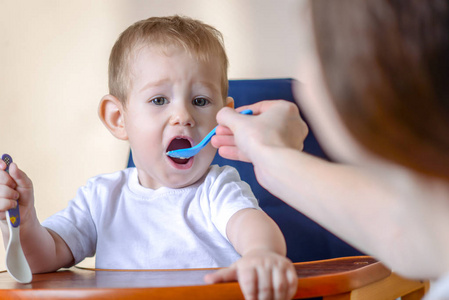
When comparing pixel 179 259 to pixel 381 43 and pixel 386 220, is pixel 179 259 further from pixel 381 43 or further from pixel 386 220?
pixel 381 43

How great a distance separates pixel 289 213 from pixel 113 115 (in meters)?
0.52

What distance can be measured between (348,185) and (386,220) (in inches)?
2.7

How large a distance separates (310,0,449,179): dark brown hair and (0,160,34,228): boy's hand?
57 cm

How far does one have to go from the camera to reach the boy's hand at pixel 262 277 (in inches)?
25.9

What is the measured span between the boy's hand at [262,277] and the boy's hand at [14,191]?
1.23 feet

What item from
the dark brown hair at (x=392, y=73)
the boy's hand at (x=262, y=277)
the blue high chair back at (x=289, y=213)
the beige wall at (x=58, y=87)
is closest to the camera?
the dark brown hair at (x=392, y=73)

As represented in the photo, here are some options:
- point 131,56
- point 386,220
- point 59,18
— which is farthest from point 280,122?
point 59,18

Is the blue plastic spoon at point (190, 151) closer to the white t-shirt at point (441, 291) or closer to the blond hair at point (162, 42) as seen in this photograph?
the blond hair at point (162, 42)

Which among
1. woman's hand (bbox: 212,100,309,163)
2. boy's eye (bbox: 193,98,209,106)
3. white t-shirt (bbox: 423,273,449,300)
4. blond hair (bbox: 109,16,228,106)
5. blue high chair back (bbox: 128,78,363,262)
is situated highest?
blond hair (bbox: 109,16,228,106)

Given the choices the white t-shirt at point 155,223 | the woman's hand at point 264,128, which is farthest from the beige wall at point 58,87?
the woman's hand at point 264,128

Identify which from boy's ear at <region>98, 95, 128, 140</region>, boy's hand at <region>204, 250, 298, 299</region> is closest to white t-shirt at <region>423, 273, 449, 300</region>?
boy's hand at <region>204, 250, 298, 299</region>

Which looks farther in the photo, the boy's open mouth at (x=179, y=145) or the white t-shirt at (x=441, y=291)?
the boy's open mouth at (x=179, y=145)

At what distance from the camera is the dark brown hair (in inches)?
18.0

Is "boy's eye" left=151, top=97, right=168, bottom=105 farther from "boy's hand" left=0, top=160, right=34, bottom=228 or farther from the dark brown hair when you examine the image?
the dark brown hair
